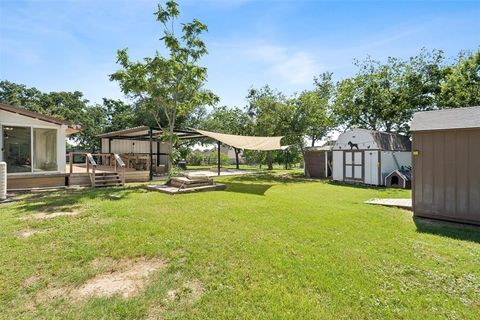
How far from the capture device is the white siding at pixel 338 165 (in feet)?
48.8

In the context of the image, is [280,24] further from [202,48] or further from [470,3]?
[470,3]

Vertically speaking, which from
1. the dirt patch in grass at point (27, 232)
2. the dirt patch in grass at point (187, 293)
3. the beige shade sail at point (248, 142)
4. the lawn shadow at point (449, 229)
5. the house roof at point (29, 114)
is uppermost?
the house roof at point (29, 114)

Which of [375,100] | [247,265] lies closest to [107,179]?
[247,265]

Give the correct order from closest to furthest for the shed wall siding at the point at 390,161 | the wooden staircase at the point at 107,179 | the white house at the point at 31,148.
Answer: the white house at the point at 31,148
the wooden staircase at the point at 107,179
the shed wall siding at the point at 390,161

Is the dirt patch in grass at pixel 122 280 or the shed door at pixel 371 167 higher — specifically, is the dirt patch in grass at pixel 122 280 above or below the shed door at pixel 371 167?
below

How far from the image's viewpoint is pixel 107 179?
36.5 ft

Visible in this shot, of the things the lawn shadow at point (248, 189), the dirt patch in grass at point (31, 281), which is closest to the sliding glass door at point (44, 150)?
the lawn shadow at point (248, 189)

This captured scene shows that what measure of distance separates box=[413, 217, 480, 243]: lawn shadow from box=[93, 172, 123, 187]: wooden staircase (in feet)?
34.4

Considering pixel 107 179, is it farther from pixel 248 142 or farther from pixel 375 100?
pixel 375 100

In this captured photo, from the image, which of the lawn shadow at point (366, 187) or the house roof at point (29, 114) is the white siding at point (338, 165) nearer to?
the lawn shadow at point (366, 187)

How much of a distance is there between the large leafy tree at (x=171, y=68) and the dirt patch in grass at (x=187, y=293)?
8595mm

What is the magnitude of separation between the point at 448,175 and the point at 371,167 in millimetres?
8035

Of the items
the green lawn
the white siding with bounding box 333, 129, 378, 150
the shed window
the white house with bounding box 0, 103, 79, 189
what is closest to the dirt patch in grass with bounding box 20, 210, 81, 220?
the green lawn

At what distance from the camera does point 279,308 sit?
2.60 m
